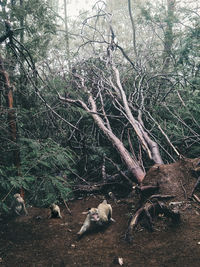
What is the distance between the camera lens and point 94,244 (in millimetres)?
2885

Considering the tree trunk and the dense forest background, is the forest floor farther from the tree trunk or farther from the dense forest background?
the tree trunk

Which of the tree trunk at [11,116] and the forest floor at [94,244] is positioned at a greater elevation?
the tree trunk at [11,116]

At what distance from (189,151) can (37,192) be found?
3.40m

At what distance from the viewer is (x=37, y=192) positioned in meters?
4.01

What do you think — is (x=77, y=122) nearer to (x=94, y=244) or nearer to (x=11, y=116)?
(x=11, y=116)

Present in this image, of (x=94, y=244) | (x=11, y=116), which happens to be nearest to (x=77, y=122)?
(x=11, y=116)

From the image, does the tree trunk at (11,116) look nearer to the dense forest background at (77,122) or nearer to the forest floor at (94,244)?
the dense forest background at (77,122)

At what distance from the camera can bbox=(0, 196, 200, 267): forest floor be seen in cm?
248

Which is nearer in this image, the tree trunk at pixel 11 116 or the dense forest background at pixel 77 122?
the tree trunk at pixel 11 116

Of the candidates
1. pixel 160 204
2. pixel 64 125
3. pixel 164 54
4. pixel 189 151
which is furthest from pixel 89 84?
pixel 160 204

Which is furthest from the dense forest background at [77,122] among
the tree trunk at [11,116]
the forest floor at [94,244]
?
the forest floor at [94,244]

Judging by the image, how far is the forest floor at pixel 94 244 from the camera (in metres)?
2.48

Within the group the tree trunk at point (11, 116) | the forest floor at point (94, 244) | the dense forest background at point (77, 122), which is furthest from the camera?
the dense forest background at point (77, 122)

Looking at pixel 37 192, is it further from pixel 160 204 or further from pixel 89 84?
pixel 89 84
